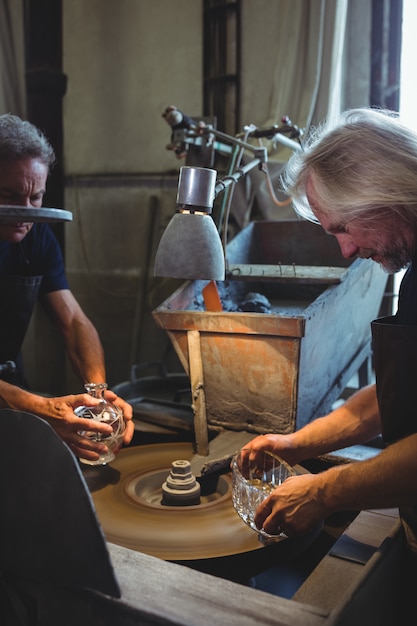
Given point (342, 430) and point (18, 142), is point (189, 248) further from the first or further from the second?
point (18, 142)

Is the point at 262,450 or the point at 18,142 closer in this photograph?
the point at 262,450

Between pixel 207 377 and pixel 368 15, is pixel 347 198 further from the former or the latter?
pixel 368 15

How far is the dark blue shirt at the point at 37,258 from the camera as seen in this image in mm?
2510

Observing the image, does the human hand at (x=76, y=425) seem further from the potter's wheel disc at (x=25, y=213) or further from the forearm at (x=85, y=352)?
the potter's wheel disc at (x=25, y=213)

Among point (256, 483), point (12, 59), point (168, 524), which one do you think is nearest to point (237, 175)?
point (256, 483)

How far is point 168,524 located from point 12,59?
438cm

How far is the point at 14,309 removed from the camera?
8.25 ft

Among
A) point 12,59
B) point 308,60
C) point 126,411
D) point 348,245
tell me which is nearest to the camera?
point 348,245

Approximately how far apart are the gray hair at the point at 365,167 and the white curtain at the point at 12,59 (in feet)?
12.8

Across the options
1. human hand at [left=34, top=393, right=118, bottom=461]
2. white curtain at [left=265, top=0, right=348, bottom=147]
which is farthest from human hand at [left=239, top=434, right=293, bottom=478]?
white curtain at [left=265, top=0, right=348, bottom=147]

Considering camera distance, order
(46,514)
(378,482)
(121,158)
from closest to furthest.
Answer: (46,514) < (378,482) < (121,158)

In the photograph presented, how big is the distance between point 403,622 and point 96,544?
0.87 metres

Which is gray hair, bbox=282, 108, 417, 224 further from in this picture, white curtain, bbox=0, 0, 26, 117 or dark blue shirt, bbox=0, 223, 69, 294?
white curtain, bbox=0, 0, 26, 117

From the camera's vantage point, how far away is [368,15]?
3.59 metres
